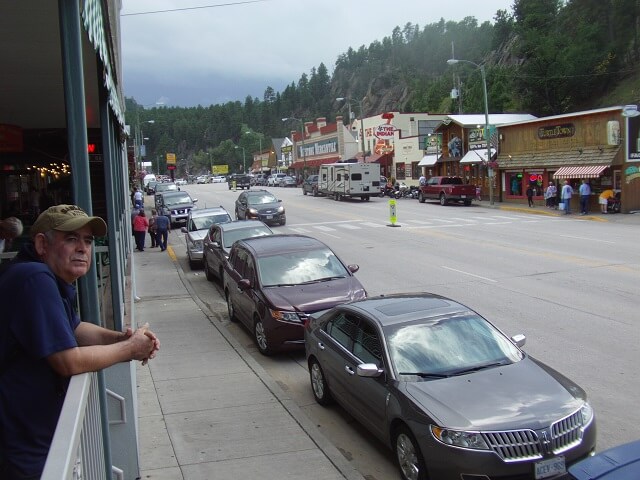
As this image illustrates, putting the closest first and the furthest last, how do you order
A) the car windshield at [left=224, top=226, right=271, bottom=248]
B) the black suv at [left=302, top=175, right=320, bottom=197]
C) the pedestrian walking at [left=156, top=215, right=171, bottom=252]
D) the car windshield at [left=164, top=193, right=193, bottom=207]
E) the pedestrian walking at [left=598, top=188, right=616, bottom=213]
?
1. the car windshield at [left=224, top=226, right=271, bottom=248]
2. the pedestrian walking at [left=156, top=215, right=171, bottom=252]
3. the pedestrian walking at [left=598, top=188, right=616, bottom=213]
4. the car windshield at [left=164, top=193, right=193, bottom=207]
5. the black suv at [left=302, top=175, right=320, bottom=197]

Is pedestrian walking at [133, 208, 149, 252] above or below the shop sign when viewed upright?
below

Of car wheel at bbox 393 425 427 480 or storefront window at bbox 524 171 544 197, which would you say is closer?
car wheel at bbox 393 425 427 480

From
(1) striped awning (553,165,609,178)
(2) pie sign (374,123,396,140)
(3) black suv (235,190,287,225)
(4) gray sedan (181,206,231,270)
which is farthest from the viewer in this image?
(2) pie sign (374,123,396,140)

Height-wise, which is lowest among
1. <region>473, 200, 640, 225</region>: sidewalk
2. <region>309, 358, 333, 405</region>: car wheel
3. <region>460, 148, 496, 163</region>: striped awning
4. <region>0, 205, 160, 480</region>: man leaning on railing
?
<region>309, 358, 333, 405</region>: car wheel

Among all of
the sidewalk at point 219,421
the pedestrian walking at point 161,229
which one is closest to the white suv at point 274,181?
the pedestrian walking at point 161,229

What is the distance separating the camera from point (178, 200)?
35.1 m

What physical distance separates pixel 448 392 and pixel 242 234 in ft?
39.0

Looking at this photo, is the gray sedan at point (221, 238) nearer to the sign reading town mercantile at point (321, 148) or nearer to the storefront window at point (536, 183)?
the storefront window at point (536, 183)

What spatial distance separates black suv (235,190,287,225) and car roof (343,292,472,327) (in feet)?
77.6

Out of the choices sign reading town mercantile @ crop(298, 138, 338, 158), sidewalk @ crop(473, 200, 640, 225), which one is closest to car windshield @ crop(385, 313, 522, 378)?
sidewalk @ crop(473, 200, 640, 225)

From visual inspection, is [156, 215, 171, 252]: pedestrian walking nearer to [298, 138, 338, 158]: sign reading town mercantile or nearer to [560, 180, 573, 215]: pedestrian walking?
[560, 180, 573, 215]: pedestrian walking

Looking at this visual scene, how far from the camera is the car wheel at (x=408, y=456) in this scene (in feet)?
18.4

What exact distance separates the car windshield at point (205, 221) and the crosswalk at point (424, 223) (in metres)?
6.55

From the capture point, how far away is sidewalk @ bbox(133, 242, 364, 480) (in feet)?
20.5
